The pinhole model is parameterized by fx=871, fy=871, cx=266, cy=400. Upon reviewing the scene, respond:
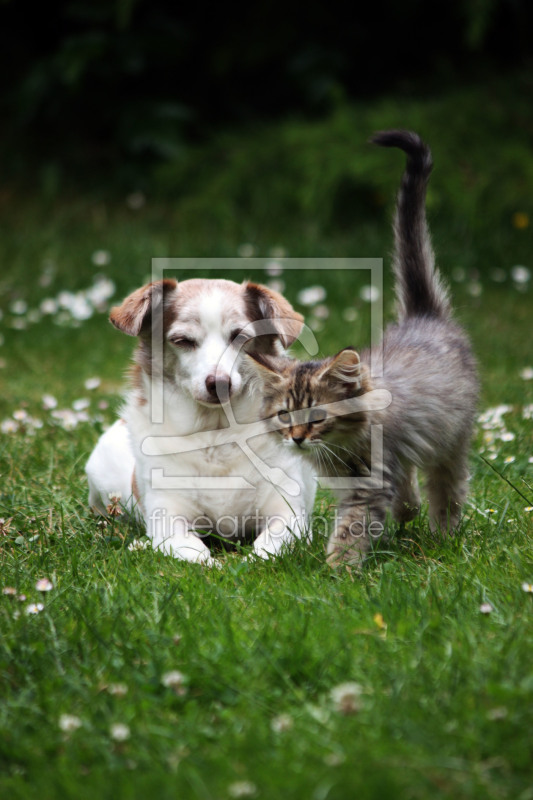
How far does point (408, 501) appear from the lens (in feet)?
12.3

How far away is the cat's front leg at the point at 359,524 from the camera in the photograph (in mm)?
3031

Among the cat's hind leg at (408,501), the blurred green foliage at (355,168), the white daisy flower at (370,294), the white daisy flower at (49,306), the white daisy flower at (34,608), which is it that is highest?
the blurred green foliage at (355,168)

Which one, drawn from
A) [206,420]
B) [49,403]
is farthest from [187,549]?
[49,403]

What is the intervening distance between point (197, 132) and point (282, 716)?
8848 mm

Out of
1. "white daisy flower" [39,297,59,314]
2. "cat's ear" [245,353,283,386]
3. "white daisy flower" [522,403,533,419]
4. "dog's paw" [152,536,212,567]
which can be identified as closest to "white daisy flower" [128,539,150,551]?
"dog's paw" [152,536,212,567]

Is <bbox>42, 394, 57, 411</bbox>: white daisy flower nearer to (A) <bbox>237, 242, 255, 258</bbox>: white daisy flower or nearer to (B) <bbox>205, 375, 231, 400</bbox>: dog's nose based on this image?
(B) <bbox>205, 375, 231, 400</bbox>: dog's nose

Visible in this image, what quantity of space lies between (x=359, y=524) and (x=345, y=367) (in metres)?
0.57

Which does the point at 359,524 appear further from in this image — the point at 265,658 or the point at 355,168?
the point at 355,168

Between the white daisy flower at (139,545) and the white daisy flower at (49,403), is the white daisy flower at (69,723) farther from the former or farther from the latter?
the white daisy flower at (49,403)

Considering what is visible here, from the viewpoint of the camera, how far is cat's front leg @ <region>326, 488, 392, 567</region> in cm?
303

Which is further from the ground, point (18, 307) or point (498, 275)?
point (498, 275)

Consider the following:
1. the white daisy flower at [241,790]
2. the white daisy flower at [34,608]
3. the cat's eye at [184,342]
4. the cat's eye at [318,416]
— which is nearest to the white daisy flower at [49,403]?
the cat's eye at [184,342]

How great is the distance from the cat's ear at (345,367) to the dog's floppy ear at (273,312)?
706mm

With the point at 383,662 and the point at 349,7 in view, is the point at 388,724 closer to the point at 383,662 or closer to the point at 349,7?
the point at 383,662
